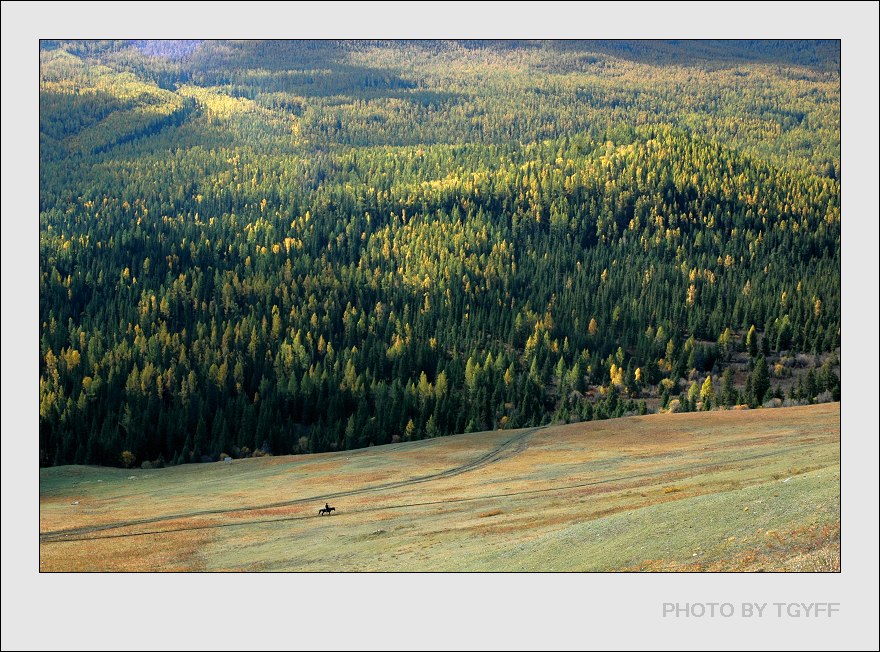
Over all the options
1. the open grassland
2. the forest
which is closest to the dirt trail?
the open grassland

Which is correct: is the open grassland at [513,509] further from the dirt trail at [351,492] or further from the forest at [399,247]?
the forest at [399,247]

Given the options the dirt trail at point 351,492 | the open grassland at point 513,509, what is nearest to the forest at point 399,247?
the open grassland at point 513,509

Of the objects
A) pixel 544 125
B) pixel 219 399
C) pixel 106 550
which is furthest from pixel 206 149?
pixel 106 550

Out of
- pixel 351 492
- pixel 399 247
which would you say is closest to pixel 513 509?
pixel 351 492

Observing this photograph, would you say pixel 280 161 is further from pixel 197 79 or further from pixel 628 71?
pixel 628 71

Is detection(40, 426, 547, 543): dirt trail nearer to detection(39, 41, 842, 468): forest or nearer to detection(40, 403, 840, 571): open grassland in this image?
detection(40, 403, 840, 571): open grassland

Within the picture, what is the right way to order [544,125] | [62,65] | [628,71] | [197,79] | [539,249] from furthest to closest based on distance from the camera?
[539,249]
[544,125]
[197,79]
[628,71]
[62,65]
